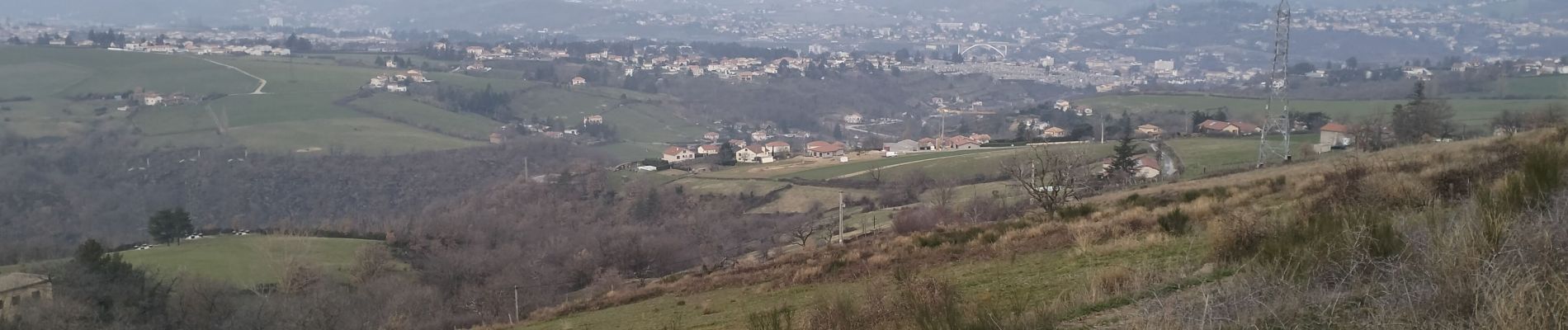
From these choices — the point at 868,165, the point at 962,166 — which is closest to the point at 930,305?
the point at 962,166

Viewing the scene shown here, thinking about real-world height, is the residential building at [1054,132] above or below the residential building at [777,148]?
above

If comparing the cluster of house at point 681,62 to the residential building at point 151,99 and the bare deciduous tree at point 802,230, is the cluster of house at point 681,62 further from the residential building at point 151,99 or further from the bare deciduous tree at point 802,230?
the bare deciduous tree at point 802,230

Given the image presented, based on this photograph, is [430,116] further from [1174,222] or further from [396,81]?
[1174,222]

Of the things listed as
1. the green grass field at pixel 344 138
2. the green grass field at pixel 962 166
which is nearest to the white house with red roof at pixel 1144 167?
the green grass field at pixel 962 166

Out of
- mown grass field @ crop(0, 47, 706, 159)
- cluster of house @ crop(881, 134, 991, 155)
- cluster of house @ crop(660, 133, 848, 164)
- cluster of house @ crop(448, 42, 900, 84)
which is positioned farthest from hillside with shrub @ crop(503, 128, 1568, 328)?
cluster of house @ crop(448, 42, 900, 84)

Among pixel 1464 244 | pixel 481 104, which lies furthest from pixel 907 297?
pixel 481 104

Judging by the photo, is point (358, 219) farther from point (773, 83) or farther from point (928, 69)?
point (928, 69)
